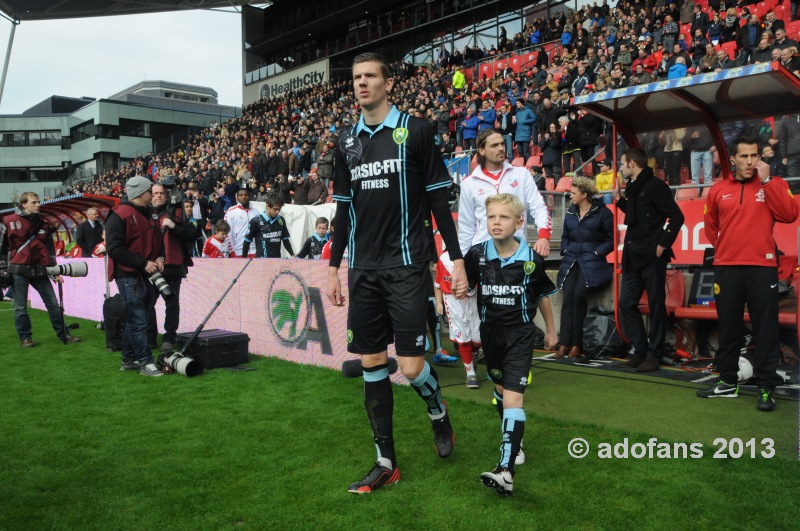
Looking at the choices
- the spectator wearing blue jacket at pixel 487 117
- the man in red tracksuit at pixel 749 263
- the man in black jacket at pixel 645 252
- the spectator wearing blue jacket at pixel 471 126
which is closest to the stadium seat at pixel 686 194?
the man in black jacket at pixel 645 252

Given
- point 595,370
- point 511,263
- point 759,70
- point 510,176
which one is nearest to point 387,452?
point 511,263

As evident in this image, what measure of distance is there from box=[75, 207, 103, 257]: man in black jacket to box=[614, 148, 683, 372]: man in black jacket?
1038cm

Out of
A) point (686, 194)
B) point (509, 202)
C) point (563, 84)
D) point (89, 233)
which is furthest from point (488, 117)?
point (509, 202)

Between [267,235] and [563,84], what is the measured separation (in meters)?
8.80

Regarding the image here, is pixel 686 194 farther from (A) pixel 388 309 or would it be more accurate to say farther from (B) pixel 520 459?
(A) pixel 388 309

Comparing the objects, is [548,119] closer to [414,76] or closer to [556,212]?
[556,212]

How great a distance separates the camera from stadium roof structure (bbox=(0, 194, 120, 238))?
38.9 ft

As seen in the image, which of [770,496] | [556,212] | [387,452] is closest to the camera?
[770,496]

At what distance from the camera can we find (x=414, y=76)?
1096 inches

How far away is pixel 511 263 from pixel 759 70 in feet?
11.7

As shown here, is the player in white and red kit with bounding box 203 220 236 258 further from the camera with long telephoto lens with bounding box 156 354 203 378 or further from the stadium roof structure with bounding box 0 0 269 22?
the stadium roof structure with bounding box 0 0 269 22

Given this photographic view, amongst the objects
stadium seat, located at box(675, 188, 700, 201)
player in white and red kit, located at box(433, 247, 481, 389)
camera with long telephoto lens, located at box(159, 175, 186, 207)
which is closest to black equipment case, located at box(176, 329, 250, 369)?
camera with long telephoto lens, located at box(159, 175, 186, 207)

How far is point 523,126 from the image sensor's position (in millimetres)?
15250

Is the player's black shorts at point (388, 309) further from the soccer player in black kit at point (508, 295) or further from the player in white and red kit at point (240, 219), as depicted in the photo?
the player in white and red kit at point (240, 219)
